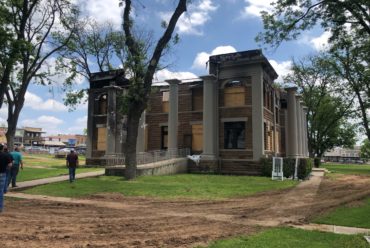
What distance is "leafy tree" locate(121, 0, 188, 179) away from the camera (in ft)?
71.4

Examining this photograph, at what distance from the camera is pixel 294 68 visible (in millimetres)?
56906

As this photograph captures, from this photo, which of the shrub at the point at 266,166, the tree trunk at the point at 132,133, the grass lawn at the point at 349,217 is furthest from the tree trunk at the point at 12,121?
the grass lawn at the point at 349,217

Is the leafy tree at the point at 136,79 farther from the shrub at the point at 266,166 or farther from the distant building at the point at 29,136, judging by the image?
the distant building at the point at 29,136

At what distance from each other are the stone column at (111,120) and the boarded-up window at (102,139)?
48.4 inches

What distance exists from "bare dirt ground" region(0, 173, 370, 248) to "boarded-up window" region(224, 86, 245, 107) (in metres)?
12.6

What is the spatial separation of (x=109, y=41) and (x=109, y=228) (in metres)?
37.0

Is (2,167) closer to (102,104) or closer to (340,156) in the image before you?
(102,104)

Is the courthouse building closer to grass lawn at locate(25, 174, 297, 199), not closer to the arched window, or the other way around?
the arched window

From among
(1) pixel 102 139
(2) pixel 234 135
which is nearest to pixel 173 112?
(2) pixel 234 135

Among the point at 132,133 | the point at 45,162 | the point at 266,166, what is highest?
the point at 132,133

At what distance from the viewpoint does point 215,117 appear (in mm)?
29469

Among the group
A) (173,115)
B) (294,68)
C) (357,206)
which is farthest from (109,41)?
(357,206)

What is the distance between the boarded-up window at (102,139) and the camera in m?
34.4

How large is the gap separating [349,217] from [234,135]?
1785 centimetres
